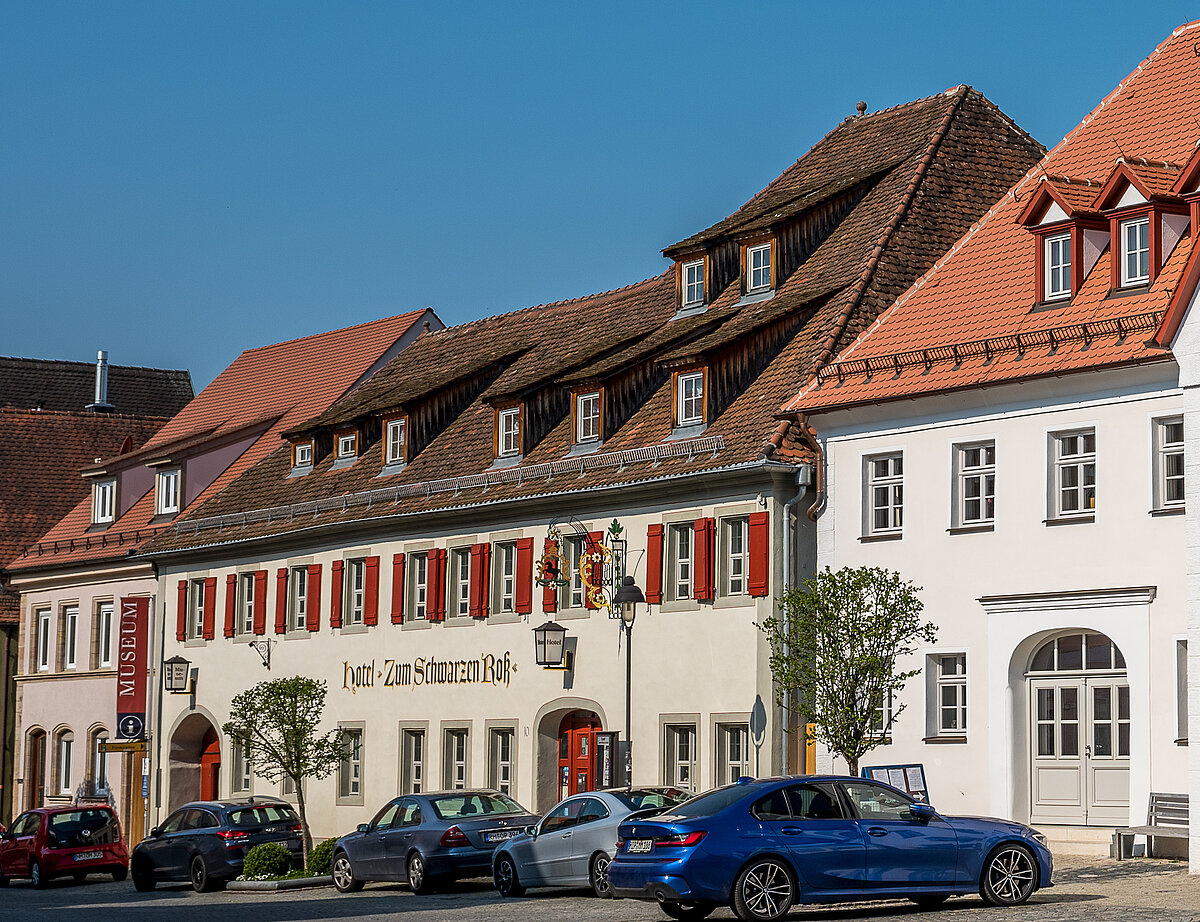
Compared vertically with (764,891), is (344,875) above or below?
below

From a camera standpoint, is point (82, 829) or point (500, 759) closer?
point (500, 759)

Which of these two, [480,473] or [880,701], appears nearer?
[880,701]

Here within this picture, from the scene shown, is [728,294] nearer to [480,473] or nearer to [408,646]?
[480,473]

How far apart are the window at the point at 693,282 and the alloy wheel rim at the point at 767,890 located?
2171 centimetres

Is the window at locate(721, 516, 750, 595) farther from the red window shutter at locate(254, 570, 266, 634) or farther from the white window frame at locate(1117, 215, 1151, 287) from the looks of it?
the red window shutter at locate(254, 570, 266, 634)

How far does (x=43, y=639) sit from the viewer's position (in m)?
58.9

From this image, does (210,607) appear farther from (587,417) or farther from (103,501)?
(587,417)

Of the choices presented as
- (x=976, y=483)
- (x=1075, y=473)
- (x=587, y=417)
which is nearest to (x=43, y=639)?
(x=587, y=417)

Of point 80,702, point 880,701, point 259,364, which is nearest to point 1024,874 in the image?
point 880,701

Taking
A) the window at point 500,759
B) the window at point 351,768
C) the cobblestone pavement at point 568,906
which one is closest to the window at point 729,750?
the cobblestone pavement at point 568,906

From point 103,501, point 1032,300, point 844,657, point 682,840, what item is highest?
point 1032,300

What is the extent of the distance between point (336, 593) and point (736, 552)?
12.8 meters

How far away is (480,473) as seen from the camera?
4225 cm

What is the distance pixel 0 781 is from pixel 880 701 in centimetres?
3873
